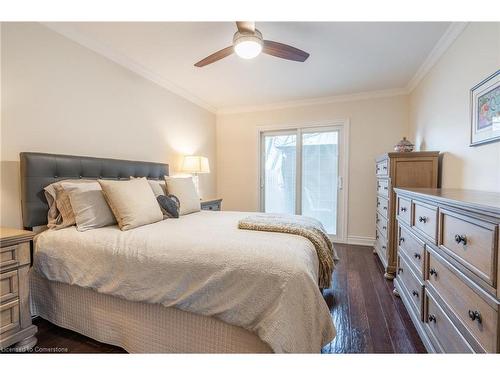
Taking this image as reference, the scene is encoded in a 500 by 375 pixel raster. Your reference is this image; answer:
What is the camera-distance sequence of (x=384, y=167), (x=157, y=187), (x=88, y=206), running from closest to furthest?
1. (x=88, y=206)
2. (x=157, y=187)
3. (x=384, y=167)

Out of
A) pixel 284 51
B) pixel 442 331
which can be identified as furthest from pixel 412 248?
pixel 284 51

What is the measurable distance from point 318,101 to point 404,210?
2.50 meters

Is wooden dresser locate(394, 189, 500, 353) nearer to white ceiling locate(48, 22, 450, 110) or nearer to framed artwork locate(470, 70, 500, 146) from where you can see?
framed artwork locate(470, 70, 500, 146)

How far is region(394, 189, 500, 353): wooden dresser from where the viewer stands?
833 mm

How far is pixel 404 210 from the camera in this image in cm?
188

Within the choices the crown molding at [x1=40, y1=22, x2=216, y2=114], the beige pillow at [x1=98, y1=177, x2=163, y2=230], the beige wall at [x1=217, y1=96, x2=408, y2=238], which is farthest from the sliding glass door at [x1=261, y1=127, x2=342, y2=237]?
the beige pillow at [x1=98, y1=177, x2=163, y2=230]

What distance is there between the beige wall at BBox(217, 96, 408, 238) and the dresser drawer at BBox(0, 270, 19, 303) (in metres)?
3.29

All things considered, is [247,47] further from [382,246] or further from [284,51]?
[382,246]

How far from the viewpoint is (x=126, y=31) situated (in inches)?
80.5

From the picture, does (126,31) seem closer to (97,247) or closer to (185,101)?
(185,101)

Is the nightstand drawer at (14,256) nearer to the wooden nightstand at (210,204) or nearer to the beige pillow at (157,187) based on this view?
the beige pillow at (157,187)
